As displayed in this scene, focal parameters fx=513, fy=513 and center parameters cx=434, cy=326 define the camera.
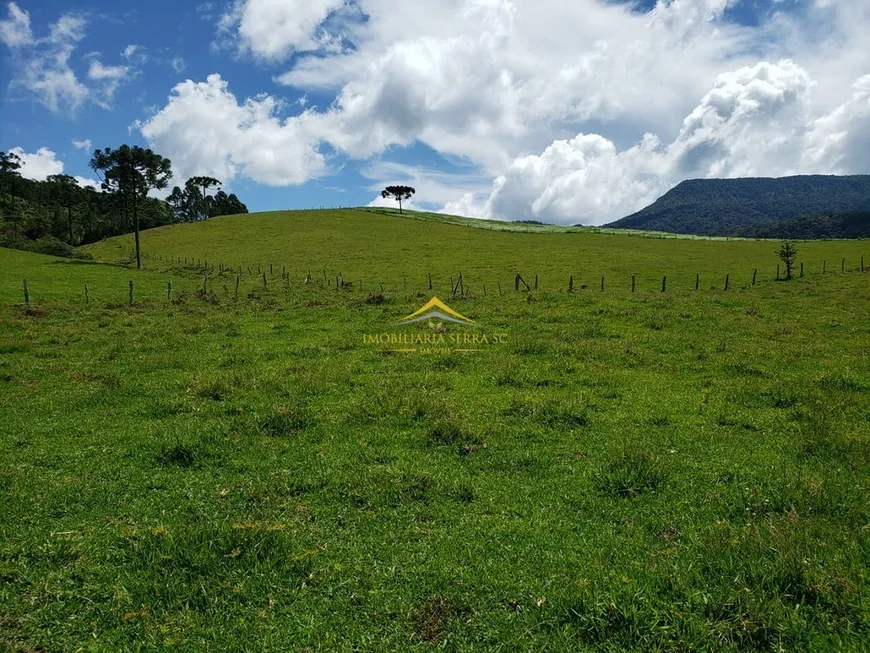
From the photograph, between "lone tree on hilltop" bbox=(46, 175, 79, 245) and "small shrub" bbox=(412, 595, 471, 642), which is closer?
"small shrub" bbox=(412, 595, 471, 642)

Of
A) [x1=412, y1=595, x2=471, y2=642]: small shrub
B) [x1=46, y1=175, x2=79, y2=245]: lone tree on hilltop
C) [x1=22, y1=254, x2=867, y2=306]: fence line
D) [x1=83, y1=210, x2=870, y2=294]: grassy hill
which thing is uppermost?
[x1=46, y1=175, x2=79, y2=245]: lone tree on hilltop

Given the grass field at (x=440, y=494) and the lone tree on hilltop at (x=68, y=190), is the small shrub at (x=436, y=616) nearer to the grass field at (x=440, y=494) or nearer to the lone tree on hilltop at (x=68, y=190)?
the grass field at (x=440, y=494)

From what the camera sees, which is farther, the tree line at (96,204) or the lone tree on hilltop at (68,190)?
the lone tree on hilltop at (68,190)

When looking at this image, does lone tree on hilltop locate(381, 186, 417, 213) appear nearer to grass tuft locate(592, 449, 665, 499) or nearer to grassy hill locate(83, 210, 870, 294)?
grassy hill locate(83, 210, 870, 294)

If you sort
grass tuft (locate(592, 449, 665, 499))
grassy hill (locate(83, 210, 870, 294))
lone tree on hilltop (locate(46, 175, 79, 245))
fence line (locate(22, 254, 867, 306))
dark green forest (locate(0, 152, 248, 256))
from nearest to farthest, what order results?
1. grass tuft (locate(592, 449, 665, 499))
2. fence line (locate(22, 254, 867, 306))
3. grassy hill (locate(83, 210, 870, 294))
4. dark green forest (locate(0, 152, 248, 256))
5. lone tree on hilltop (locate(46, 175, 79, 245))

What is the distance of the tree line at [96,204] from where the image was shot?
60688 millimetres

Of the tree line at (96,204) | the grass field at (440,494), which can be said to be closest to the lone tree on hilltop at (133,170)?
the tree line at (96,204)

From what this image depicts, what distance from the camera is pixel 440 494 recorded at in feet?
24.9

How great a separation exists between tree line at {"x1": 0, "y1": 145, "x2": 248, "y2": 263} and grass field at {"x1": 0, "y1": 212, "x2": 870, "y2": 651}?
49096 millimetres

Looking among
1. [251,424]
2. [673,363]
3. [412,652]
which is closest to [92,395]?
[251,424]

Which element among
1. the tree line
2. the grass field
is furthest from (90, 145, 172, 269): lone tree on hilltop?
the grass field

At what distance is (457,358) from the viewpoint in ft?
53.9

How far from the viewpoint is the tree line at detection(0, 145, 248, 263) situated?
60.7 m

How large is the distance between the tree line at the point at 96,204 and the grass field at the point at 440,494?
161ft
